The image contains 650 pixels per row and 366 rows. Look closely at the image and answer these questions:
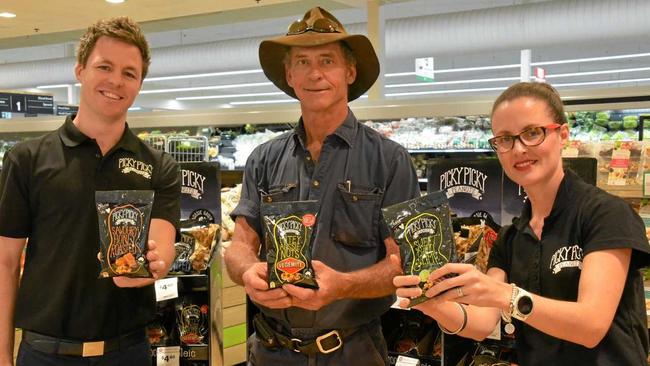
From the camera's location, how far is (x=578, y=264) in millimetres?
1796

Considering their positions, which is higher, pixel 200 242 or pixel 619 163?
pixel 619 163

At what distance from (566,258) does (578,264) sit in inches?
1.4

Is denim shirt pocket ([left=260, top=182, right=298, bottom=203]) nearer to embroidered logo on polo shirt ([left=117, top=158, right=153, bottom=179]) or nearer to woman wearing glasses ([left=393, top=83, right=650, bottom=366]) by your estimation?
embroidered logo on polo shirt ([left=117, top=158, right=153, bottom=179])

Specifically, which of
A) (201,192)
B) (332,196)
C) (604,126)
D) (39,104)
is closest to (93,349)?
(332,196)

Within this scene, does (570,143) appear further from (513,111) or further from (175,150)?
(175,150)

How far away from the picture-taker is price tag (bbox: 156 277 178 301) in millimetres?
3102

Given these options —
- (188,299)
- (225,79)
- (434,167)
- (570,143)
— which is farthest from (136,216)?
(225,79)

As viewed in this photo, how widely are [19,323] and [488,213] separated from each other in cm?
194

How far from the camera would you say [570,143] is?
3.45m

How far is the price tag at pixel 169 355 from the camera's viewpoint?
323 centimetres

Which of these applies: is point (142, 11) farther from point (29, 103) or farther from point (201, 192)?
point (201, 192)

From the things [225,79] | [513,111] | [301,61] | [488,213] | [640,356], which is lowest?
[640,356]

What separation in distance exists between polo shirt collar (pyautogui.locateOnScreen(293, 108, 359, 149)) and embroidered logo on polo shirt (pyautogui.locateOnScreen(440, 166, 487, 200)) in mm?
780

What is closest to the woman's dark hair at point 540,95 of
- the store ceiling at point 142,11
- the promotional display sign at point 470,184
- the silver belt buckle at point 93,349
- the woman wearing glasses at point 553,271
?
the woman wearing glasses at point 553,271
